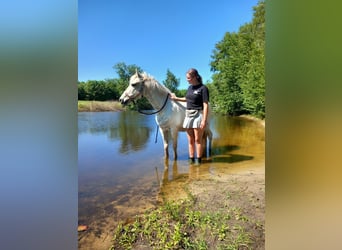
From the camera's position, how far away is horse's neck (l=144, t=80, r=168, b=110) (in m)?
2.91

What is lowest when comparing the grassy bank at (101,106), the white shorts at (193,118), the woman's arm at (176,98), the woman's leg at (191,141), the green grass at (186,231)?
the green grass at (186,231)

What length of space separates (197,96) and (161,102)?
0.56m

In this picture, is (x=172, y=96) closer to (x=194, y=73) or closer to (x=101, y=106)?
(x=194, y=73)

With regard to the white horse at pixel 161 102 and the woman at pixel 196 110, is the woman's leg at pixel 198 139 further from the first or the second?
the white horse at pixel 161 102

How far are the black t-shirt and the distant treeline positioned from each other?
0.22 metres

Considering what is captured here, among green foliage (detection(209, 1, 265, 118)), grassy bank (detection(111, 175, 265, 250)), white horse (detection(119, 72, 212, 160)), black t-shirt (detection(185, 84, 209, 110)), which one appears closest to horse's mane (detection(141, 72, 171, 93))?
white horse (detection(119, 72, 212, 160))

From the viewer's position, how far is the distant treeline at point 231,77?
7.82ft

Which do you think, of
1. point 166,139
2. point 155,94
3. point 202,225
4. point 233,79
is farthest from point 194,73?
point 202,225

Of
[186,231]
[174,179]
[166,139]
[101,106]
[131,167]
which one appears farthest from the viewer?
[166,139]

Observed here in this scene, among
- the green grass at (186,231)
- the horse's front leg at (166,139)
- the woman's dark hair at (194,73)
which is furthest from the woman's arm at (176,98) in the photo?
the green grass at (186,231)

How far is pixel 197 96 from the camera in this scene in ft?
8.72

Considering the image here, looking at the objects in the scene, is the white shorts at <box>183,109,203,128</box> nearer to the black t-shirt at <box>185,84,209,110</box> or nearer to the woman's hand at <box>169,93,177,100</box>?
the black t-shirt at <box>185,84,209,110</box>
